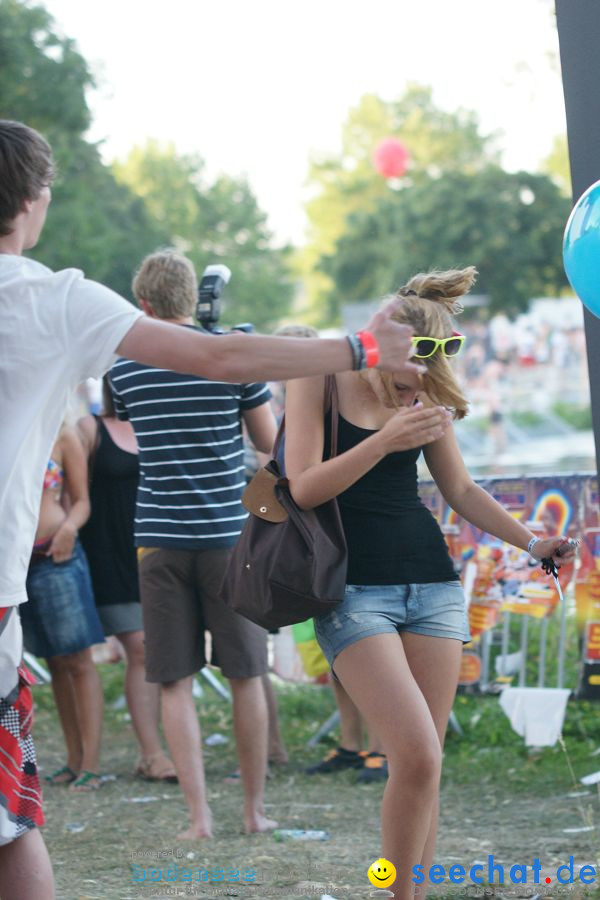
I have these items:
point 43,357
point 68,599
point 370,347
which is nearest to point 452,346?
point 370,347

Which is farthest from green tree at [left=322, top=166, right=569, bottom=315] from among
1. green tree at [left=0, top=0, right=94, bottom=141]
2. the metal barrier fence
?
the metal barrier fence

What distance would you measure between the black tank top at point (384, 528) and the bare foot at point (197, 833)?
1.92 metres

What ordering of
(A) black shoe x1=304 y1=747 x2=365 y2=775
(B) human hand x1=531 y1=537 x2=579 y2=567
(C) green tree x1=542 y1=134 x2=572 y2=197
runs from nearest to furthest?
(B) human hand x1=531 y1=537 x2=579 y2=567
(A) black shoe x1=304 y1=747 x2=365 y2=775
(C) green tree x1=542 y1=134 x2=572 y2=197

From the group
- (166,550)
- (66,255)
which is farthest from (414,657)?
(66,255)

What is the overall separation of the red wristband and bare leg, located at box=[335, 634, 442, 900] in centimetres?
99

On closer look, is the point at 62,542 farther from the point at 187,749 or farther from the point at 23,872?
the point at 23,872

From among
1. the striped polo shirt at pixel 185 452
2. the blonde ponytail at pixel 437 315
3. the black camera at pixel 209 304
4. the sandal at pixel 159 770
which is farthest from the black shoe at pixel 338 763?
the blonde ponytail at pixel 437 315

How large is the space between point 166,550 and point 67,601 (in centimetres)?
120

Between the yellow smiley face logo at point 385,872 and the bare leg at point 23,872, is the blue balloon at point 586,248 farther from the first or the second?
the bare leg at point 23,872

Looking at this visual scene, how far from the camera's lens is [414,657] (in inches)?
132

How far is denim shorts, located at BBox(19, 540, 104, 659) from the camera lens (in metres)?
5.86

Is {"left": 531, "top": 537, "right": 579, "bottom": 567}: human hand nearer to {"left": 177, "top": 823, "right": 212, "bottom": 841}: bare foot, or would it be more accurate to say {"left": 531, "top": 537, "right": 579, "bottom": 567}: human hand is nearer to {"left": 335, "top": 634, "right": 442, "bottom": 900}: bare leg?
{"left": 335, "top": 634, "right": 442, "bottom": 900}: bare leg

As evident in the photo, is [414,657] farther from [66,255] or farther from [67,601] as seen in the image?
[66,255]

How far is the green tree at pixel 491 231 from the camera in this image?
125 feet
